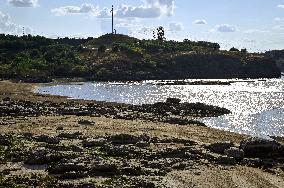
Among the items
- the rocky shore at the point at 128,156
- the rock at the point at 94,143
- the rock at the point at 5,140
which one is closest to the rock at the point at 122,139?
the rocky shore at the point at 128,156

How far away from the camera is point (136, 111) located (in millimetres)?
78938

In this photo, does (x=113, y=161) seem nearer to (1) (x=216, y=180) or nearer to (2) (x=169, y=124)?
(1) (x=216, y=180)

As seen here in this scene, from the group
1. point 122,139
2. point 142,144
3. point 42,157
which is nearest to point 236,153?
point 142,144

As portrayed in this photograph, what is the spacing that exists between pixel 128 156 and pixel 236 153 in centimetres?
945

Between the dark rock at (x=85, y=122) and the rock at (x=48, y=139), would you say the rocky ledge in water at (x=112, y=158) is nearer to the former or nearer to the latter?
the rock at (x=48, y=139)

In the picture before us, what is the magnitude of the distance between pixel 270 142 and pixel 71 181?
19105mm

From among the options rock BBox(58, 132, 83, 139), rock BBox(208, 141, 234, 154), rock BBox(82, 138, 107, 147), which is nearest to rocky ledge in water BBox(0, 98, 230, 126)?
rock BBox(58, 132, 83, 139)

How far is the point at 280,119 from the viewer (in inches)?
3216

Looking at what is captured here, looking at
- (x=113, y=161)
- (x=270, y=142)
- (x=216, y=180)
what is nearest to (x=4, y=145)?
(x=113, y=161)

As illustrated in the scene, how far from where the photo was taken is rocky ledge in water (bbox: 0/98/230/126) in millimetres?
66625

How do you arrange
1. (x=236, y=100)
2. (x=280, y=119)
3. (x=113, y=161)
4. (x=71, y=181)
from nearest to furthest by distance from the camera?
(x=71, y=181) < (x=113, y=161) < (x=280, y=119) < (x=236, y=100)

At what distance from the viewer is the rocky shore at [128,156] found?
32531 mm

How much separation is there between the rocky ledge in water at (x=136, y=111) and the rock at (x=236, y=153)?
24523 mm

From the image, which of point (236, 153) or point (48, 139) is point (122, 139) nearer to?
point (48, 139)
